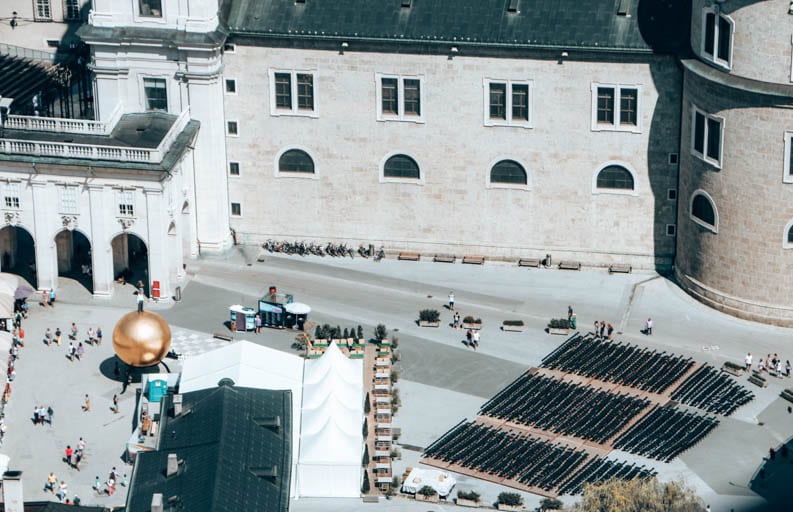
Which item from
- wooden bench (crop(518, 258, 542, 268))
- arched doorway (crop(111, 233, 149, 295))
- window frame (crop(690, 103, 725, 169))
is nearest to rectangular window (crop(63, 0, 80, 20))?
arched doorway (crop(111, 233, 149, 295))

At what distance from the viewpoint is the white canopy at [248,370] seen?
13325 centimetres

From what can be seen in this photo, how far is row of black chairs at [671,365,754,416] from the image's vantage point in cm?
13912

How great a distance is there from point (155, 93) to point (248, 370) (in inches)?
1156

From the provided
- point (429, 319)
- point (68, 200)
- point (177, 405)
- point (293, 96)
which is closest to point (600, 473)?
point (429, 319)

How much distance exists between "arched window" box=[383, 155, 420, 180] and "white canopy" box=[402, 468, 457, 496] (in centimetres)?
3243

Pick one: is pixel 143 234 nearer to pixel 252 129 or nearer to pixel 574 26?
pixel 252 129

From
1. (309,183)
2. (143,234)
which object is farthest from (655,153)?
(143,234)

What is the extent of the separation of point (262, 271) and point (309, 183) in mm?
7197

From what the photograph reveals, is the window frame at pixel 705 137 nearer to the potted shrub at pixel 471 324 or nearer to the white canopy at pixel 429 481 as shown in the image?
the potted shrub at pixel 471 324

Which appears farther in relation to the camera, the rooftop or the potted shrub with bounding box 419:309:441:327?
the potted shrub with bounding box 419:309:441:327

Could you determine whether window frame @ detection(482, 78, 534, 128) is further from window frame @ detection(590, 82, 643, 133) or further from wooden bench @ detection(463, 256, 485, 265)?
wooden bench @ detection(463, 256, 485, 265)

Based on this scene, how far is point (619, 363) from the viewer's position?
144m

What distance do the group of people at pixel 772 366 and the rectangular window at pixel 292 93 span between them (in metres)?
35.6

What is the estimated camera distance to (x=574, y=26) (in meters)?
152
